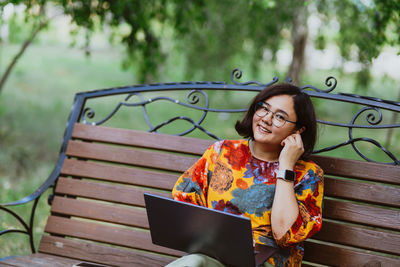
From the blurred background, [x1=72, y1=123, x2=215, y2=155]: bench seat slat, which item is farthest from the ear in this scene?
the blurred background

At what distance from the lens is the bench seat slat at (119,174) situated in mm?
2797

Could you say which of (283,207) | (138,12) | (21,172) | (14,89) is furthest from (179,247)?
(14,89)

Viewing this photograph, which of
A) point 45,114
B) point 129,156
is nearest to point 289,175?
point 129,156

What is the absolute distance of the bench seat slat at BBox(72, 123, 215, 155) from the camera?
2791 mm

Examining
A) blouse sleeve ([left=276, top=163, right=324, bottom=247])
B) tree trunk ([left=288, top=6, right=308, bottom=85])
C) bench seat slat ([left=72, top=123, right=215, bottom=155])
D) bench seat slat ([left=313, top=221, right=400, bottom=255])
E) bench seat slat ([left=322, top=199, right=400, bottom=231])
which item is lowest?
bench seat slat ([left=313, top=221, right=400, bottom=255])

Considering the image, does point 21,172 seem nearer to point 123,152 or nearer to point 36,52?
point 123,152

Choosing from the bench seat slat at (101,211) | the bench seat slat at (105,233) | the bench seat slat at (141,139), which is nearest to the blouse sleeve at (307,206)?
the bench seat slat at (141,139)

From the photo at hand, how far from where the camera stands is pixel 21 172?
20.5 feet

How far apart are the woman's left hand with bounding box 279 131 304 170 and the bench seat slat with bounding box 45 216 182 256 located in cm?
90

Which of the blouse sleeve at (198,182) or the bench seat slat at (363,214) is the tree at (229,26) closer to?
the bench seat slat at (363,214)

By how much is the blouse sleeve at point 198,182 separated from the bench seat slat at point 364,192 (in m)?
0.61

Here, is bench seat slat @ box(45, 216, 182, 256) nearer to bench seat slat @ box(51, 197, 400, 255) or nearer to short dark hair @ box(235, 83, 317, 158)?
bench seat slat @ box(51, 197, 400, 255)

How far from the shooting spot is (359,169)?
8.00ft

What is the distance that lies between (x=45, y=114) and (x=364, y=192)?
27.2 feet
